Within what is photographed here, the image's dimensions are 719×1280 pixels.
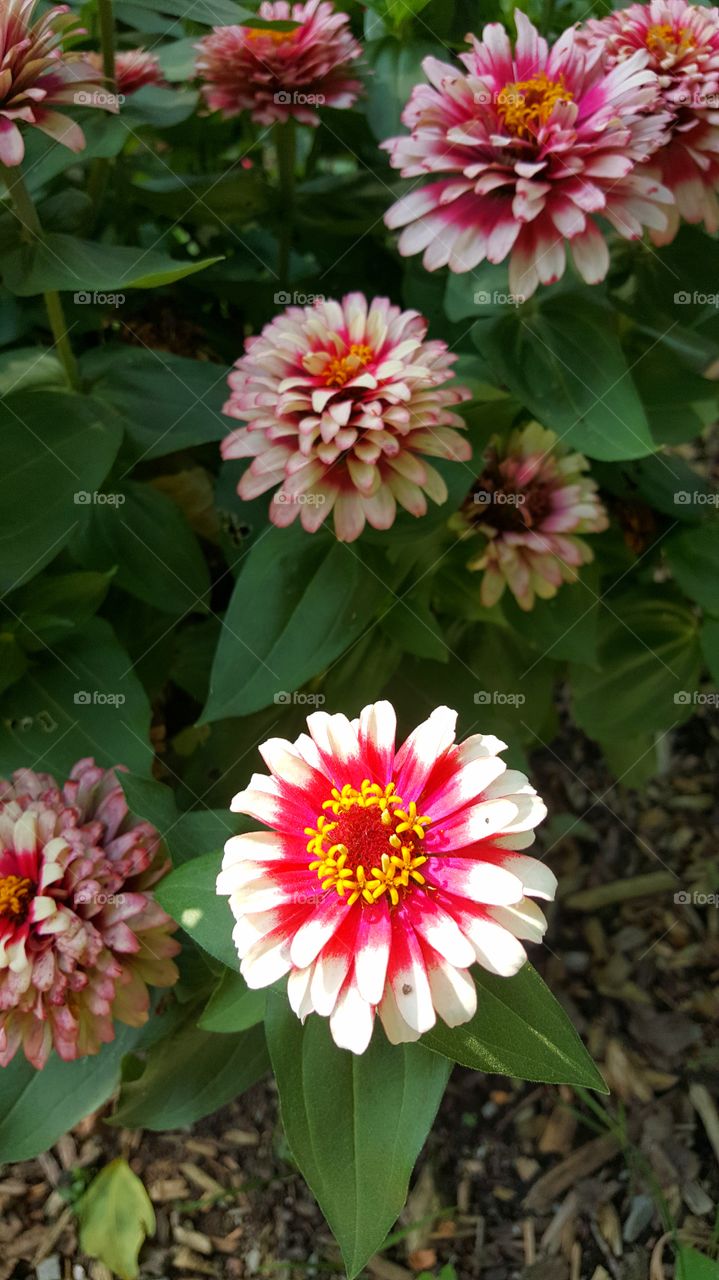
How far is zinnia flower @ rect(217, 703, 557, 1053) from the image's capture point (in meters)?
0.55

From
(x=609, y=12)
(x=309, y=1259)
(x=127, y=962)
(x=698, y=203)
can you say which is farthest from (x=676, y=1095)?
(x=609, y=12)

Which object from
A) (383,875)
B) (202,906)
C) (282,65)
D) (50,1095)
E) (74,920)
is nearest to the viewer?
(383,875)

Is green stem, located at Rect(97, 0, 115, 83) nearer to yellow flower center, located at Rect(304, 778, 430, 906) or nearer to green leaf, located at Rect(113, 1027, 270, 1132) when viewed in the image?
yellow flower center, located at Rect(304, 778, 430, 906)

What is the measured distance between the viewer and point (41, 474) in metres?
0.93

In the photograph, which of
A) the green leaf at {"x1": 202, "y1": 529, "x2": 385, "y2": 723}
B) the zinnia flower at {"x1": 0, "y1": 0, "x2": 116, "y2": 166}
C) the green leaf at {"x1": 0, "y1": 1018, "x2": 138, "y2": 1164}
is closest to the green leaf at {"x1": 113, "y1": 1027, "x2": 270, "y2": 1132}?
the green leaf at {"x1": 0, "y1": 1018, "x2": 138, "y2": 1164}

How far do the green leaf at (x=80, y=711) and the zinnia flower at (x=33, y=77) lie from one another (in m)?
0.45

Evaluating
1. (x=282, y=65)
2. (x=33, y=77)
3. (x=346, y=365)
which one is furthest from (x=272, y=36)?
(x=346, y=365)

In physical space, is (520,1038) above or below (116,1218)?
above

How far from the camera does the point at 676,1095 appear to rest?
1194mm

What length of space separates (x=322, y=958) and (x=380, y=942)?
0.11 feet

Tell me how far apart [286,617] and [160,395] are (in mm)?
310

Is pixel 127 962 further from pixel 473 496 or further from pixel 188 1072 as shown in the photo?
pixel 473 496

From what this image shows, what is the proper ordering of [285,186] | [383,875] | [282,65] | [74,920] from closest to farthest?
[383,875] → [74,920] → [282,65] → [285,186]

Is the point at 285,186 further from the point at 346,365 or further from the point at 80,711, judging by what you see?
the point at 80,711
